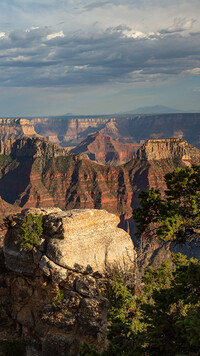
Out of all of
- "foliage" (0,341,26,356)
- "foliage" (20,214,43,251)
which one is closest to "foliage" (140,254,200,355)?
"foliage" (20,214,43,251)

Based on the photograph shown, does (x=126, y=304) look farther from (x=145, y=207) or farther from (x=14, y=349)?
(x=14, y=349)

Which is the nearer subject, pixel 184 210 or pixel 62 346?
pixel 184 210

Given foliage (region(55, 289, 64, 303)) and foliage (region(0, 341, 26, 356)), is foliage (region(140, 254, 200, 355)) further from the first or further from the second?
foliage (region(0, 341, 26, 356))

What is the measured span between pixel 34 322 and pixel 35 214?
11239 mm

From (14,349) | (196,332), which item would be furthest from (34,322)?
(196,332)

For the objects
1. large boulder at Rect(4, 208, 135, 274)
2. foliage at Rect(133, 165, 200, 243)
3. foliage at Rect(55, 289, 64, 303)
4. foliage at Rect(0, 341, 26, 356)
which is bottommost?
foliage at Rect(0, 341, 26, 356)

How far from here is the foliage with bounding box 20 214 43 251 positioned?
30891 millimetres

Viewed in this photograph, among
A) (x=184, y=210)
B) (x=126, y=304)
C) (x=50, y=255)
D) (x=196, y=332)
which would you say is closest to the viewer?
(x=196, y=332)

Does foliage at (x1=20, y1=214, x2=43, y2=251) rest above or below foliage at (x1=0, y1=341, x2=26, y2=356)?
above

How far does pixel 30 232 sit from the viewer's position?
103 feet

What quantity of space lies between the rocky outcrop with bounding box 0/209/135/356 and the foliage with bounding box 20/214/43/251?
69cm

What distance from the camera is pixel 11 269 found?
3306 centimetres

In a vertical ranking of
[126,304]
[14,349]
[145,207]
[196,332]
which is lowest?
[14,349]

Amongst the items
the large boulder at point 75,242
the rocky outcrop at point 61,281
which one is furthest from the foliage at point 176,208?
the large boulder at point 75,242
